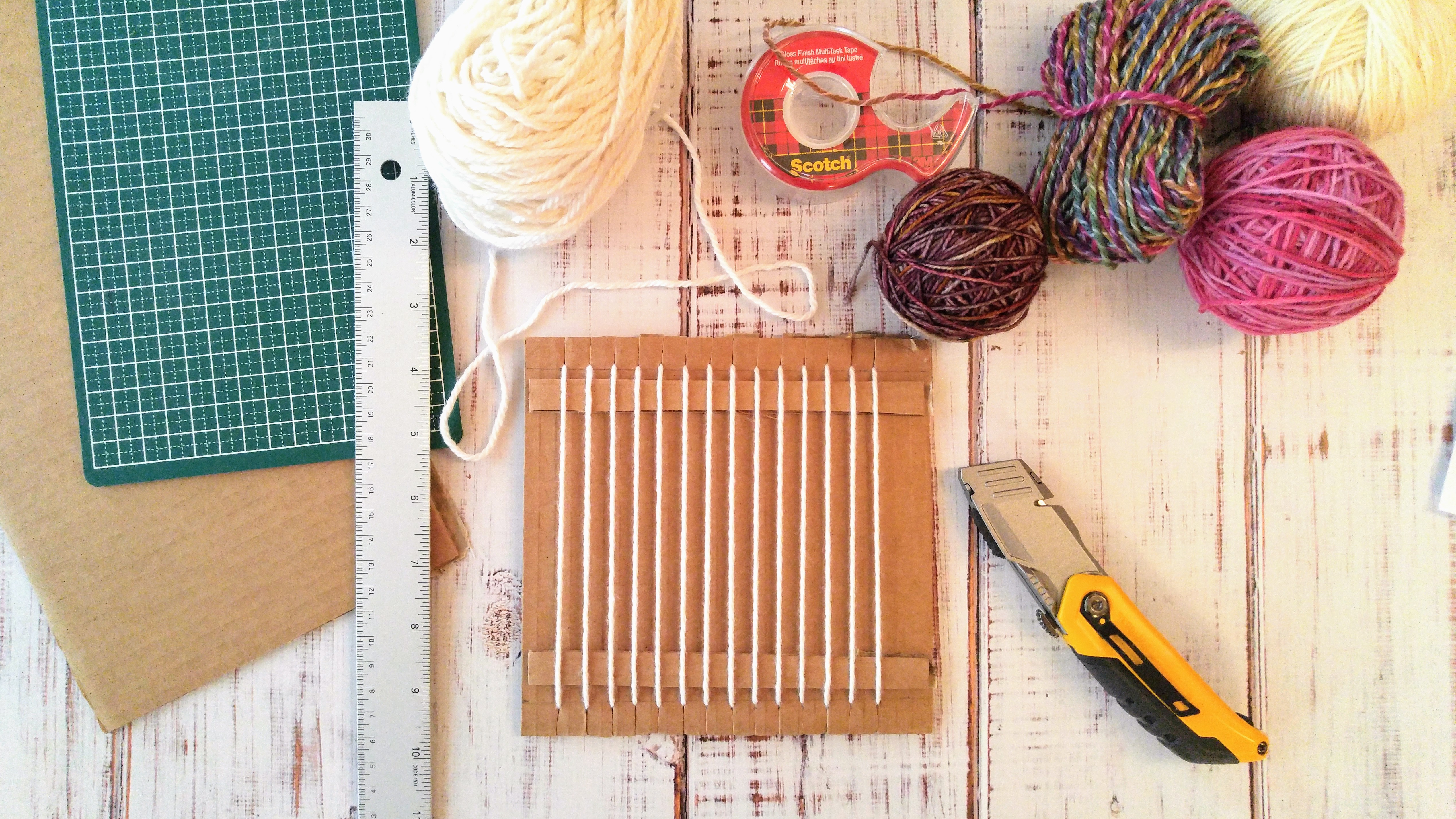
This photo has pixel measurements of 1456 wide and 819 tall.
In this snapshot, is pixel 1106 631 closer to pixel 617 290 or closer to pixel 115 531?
pixel 617 290

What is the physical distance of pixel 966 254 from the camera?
2.29 feet

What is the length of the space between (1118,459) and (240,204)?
946 mm

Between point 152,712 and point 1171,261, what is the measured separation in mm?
1162

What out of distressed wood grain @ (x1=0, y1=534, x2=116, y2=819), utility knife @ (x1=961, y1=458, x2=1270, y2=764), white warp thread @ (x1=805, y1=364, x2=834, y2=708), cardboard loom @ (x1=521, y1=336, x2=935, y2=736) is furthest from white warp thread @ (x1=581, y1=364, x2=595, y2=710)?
distressed wood grain @ (x1=0, y1=534, x2=116, y2=819)

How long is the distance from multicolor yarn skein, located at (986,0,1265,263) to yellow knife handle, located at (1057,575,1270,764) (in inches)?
13.0

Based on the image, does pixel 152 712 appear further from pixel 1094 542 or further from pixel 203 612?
pixel 1094 542

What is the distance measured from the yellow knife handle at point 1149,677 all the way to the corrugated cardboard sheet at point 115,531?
737 millimetres

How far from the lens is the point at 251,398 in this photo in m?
0.83

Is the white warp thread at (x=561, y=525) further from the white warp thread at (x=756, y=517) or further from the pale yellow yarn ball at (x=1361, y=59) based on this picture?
the pale yellow yarn ball at (x=1361, y=59)

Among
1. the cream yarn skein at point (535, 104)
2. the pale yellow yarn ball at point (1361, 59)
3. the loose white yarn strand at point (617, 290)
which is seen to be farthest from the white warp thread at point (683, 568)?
the pale yellow yarn ball at point (1361, 59)

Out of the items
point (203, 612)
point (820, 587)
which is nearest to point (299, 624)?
point (203, 612)

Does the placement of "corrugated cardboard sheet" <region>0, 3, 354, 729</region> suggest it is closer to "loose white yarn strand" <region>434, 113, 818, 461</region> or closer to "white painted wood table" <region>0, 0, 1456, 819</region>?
"white painted wood table" <region>0, 0, 1456, 819</region>

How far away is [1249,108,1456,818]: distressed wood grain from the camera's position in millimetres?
842

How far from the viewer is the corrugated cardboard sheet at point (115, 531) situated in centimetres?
82
